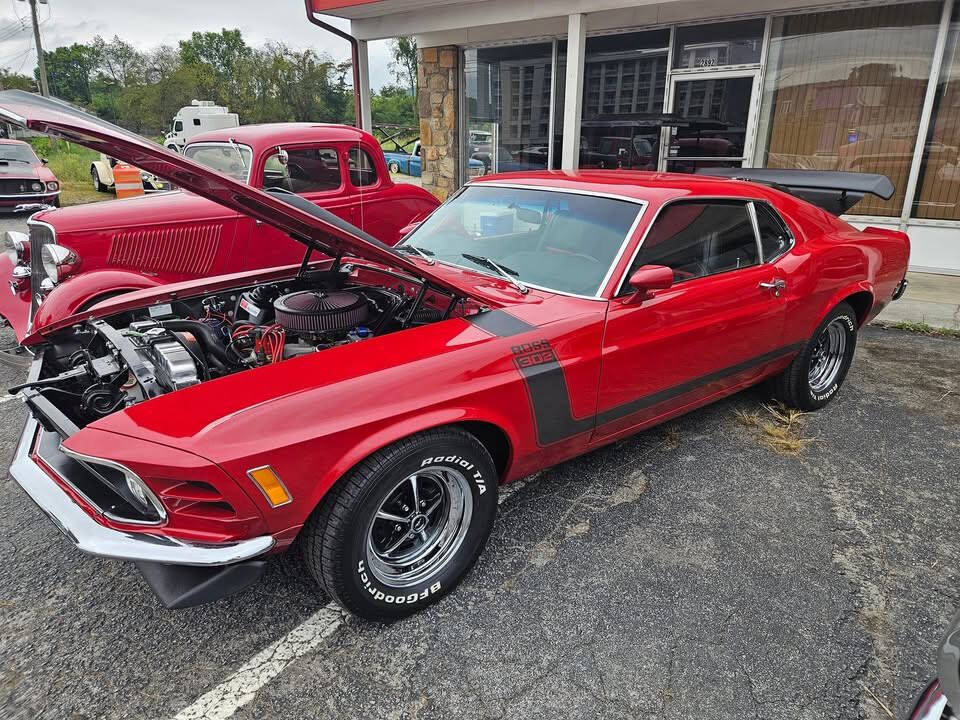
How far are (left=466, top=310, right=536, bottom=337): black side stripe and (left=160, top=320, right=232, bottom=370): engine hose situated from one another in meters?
1.04

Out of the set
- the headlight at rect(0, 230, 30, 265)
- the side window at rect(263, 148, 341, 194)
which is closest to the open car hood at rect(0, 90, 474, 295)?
the headlight at rect(0, 230, 30, 265)

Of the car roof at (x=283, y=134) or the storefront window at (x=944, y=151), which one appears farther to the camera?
the storefront window at (x=944, y=151)

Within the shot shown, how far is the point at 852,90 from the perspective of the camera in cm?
792

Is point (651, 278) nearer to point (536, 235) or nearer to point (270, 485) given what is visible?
point (536, 235)

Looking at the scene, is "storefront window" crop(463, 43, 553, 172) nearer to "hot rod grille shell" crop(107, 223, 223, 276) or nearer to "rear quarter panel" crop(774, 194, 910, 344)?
"hot rod grille shell" crop(107, 223, 223, 276)

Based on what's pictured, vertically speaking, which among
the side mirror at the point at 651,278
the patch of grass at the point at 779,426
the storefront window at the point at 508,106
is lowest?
the patch of grass at the point at 779,426

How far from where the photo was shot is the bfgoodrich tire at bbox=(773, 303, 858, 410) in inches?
153

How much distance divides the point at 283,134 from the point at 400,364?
4346 millimetres

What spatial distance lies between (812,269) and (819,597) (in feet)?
6.46

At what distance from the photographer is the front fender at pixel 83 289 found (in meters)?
3.83

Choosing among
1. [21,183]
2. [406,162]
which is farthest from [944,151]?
[21,183]

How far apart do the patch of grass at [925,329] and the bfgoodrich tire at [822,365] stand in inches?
87.5

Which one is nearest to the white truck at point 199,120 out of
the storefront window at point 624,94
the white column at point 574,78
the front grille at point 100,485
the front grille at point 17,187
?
the front grille at point 17,187

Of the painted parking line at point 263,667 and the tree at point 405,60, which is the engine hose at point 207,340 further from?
the tree at point 405,60
